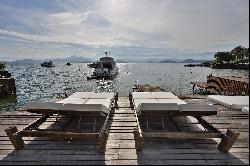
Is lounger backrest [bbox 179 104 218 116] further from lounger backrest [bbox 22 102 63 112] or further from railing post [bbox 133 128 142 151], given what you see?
lounger backrest [bbox 22 102 63 112]

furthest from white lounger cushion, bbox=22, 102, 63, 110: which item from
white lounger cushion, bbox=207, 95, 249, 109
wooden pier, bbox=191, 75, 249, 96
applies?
wooden pier, bbox=191, 75, 249, 96

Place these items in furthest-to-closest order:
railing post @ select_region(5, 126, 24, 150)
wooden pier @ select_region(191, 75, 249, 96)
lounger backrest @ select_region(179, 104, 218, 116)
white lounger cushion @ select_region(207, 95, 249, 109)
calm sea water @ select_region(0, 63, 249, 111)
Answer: calm sea water @ select_region(0, 63, 249, 111) < wooden pier @ select_region(191, 75, 249, 96) < white lounger cushion @ select_region(207, 95, 249, 109) < lounger backrest @ select_region(179, 104, 218, 116) < railing post @ select_region(5, 126, 24, 150)

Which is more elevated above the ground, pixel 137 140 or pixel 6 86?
pixel 137 140

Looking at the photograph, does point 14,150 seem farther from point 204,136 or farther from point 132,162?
point 204,136

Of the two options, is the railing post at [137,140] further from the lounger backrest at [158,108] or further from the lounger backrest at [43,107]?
the lounger backrest at [43,107]

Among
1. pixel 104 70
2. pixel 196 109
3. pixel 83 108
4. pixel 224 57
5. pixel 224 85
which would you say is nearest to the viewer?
pixel 83 108

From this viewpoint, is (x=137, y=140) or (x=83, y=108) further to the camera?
(x=83, y=108)

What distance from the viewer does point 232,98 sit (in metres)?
12.3

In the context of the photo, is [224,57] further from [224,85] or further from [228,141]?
→ [228,141]

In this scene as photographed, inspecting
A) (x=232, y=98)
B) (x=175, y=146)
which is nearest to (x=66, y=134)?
(x=175, y=146)

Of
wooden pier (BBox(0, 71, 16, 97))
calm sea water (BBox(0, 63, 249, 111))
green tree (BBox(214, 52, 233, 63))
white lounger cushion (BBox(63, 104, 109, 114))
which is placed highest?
green tree (BBox(214, 52, 233, 63))

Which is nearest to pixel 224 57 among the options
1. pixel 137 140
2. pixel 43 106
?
pixel 43 106

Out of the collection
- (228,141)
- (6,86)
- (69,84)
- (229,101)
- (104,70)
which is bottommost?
(69,84)

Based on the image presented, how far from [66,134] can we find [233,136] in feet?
13.2
